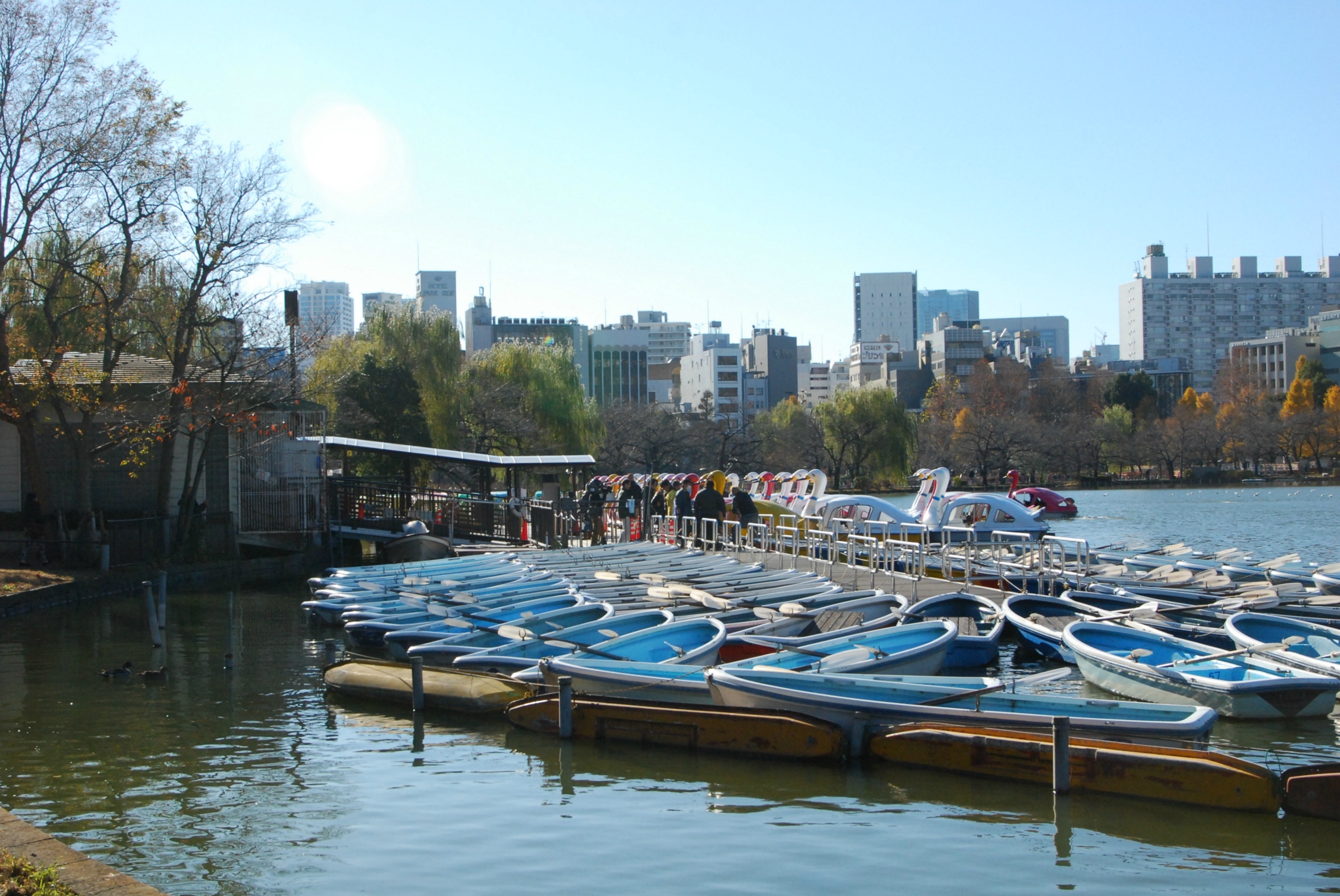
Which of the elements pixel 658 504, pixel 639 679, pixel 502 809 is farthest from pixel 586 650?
pixel 658 504

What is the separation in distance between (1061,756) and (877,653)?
4243 millimetres

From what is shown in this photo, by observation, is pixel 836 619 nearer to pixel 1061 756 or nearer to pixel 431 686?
pixel 431 686

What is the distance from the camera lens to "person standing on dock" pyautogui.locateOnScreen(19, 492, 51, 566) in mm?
25875

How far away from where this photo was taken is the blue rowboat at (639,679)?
12.7 metres

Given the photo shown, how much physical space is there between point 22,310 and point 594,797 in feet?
88.7

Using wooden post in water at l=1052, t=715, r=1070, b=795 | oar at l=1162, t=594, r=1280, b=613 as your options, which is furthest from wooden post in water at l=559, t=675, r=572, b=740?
oar at l=1162, t=594, r=1280, b=613

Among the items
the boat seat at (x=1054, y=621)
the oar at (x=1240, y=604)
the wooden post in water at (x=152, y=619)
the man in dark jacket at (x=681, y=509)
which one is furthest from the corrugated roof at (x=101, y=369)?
the oar at (x=1240, y=604)

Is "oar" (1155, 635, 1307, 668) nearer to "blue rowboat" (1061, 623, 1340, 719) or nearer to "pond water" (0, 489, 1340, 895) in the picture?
"blue rowboat" (1061, 623, 1340, 719)

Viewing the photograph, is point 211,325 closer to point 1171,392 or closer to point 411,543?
point 411,543

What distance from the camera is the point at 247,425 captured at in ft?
96.7

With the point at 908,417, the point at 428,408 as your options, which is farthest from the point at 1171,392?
the point at 428,408

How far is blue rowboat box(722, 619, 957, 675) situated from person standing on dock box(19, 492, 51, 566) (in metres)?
18.7

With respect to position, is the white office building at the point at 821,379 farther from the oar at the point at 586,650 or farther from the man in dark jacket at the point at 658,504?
the oar at the point at 586,650

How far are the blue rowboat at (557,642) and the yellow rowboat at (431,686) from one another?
29 centimetres
